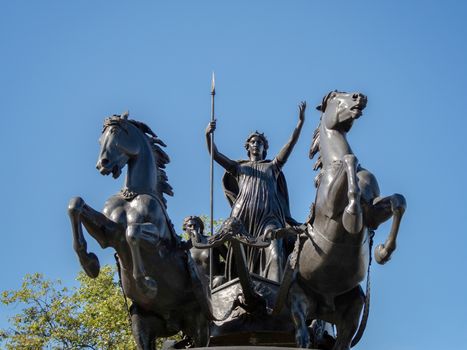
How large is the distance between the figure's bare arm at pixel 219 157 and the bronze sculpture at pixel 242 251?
184cm

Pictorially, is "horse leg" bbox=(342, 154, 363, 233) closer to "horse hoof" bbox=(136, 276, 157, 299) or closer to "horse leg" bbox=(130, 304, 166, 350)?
"horse hoof" bbox=(136, 276, 157, 299)

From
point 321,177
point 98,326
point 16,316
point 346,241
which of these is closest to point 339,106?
point 321,177

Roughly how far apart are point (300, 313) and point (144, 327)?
1915 millimetres

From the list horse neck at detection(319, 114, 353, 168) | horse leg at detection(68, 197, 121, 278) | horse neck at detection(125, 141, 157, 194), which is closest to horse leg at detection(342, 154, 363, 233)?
horse neck at detection(319, 114, 353, 168)

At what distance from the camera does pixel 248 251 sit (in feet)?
42.4

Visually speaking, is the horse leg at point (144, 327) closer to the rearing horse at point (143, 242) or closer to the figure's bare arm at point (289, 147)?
the rearing horse at point (143, 242)

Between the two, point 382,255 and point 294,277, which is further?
point 294,277

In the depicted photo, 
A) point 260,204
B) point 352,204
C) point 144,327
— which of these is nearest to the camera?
point 352,204

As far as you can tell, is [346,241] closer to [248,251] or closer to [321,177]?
[321,177]

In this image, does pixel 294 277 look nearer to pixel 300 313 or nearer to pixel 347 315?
pixel 300 313

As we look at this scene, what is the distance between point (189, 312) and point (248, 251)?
7.32 ft

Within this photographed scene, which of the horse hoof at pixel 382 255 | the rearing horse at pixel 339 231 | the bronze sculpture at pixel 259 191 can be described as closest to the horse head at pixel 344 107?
the rearing horse at pixel 339 231

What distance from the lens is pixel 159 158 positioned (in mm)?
11438

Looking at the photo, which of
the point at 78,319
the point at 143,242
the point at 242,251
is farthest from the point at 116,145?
the point at 78,319
